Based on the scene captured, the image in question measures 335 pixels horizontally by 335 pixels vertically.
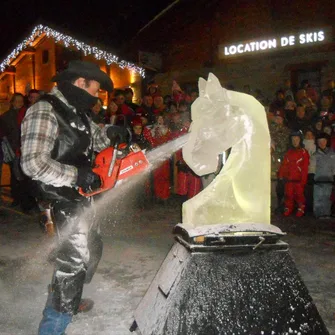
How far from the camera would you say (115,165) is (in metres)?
3.06

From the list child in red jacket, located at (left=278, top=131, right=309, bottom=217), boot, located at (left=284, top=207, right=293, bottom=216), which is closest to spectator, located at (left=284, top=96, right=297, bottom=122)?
child in red jacket, located at (left=278, top=131, right=309, bottom=217)

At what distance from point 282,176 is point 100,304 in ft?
14.9

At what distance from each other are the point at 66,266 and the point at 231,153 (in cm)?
133

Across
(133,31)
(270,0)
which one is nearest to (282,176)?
(270,0)

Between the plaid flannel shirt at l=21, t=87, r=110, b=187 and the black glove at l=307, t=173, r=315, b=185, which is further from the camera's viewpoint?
the black glove at l=307, t=173, r=315, b=185

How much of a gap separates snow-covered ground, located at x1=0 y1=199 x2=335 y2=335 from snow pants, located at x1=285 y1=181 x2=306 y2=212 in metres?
Result: 0.35

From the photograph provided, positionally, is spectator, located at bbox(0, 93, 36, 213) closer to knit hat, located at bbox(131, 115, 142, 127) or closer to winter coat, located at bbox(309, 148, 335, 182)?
knit hat, located at bbox(131, 115, 142, 127)

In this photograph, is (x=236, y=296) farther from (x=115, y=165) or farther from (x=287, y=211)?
(x=287, y=211)

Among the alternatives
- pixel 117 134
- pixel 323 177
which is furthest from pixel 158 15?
pixel 117 134

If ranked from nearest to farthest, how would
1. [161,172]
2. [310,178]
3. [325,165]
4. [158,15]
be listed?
[325,165] < [310,178] < [161,172] < [158,15]

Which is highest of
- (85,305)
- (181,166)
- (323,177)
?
(181,166)

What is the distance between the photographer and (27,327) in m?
3.47

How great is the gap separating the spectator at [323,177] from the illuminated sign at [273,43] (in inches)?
307

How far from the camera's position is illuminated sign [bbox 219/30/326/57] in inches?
545
